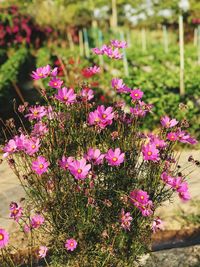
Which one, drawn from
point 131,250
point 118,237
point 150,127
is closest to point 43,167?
point 118,237

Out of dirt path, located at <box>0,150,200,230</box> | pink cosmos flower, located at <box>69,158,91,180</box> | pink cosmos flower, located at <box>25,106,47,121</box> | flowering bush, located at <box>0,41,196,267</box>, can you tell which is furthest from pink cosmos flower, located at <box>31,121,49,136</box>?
dirt path, located at <box>0,150,200,230</box>

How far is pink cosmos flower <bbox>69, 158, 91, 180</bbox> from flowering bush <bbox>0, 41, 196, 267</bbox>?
0.37 ft

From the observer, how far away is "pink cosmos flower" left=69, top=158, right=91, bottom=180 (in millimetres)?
2027

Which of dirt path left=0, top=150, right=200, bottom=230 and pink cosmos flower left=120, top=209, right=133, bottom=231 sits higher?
pink cosmos flower left=120, top=209, right=133, bottom=231

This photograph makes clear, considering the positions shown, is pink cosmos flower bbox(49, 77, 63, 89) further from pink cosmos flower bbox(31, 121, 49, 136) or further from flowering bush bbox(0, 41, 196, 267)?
pink cosmos flower bbox(31, 121, 49, 136)

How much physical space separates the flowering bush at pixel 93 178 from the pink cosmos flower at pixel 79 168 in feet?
0.37

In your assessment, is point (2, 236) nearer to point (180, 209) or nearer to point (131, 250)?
point (131, 250)

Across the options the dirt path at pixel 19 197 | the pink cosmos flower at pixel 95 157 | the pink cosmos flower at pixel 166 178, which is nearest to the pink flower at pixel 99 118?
the pink cosmos flower at pixel 95 157

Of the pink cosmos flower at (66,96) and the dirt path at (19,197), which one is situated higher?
the pink cosmos flower at (66,96)

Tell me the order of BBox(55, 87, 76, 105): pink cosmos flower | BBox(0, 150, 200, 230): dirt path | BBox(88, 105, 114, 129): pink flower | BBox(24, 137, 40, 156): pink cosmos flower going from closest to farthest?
BBox(24, 137, 40, 156): pink cosmos flower < BBox(88, 105, 114, 129): pink flower < BBox(55, 87, 76, 105): pink cosmos flower < BBox(0, 150, 200, 230): dirt path

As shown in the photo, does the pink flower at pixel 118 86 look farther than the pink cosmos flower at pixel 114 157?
Yes

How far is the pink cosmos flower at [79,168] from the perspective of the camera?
6.65ft

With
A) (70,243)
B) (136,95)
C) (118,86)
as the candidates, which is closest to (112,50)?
(118,86)

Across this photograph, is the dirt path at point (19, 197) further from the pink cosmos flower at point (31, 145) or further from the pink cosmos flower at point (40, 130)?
the pink cosmos flower at point (31, 145)
